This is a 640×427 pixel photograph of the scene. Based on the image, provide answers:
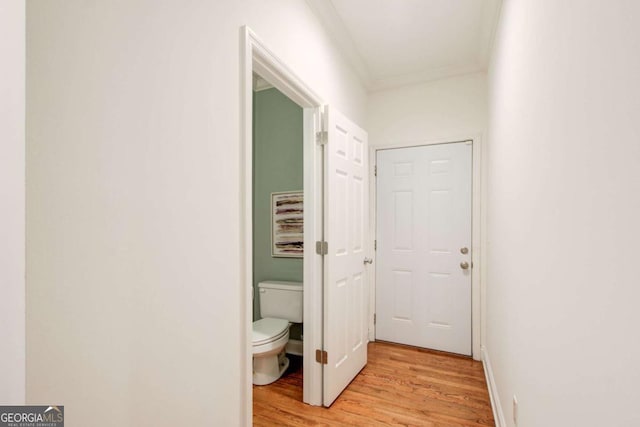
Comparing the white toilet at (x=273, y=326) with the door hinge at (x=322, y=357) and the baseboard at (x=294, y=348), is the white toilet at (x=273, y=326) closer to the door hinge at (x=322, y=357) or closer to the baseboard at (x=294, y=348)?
the baseboard at (x=294, y=348)

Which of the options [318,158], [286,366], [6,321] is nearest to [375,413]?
[286,366]

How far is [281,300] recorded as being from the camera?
295 cm

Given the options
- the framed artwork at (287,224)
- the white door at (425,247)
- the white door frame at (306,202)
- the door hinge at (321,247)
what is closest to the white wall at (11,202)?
the white door frame at (306,202)

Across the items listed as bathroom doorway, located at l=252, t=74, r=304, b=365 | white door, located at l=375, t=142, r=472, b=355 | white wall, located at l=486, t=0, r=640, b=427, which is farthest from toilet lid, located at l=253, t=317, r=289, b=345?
white wall, located at l=486, t=0, r=640, b=427

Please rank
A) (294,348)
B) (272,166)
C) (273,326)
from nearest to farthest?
(273,326) < (294,348) < (272,166)

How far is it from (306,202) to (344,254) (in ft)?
1.74

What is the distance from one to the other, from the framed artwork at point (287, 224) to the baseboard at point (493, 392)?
183 centimetres

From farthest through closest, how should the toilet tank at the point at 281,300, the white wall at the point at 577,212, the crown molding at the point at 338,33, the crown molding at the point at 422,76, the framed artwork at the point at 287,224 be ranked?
the framed artwork at the point at 287,224 < the crown molding at the point at 422,76 < the toilet tank at the point at 281,300 < the crown molding at the point at 338,33 < the white wall at the point at 577,212

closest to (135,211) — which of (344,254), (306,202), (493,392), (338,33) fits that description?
(306,202)

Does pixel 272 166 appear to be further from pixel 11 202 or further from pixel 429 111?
pixel 11 202

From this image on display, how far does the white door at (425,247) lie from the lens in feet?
9.99

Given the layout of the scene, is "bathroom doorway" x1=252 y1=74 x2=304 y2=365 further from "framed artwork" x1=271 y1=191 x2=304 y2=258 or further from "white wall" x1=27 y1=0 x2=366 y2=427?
"white wall" x1=27 y1=0 x2=366 y2=427

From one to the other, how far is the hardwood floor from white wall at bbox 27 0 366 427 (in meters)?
0.88

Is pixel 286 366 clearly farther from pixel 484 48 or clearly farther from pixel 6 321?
pixel 484 48
